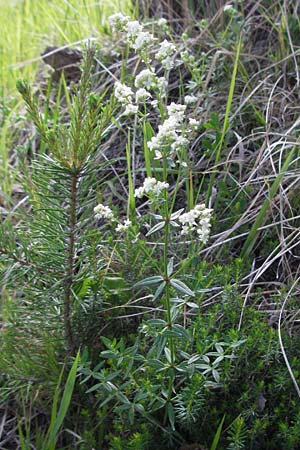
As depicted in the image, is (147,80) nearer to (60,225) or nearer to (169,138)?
(169,138)

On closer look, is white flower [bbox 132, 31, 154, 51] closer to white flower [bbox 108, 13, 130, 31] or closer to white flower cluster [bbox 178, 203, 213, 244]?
white flower [bbox 108, 13, 130, 31]

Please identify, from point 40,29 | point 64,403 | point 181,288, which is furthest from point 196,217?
point 40,29

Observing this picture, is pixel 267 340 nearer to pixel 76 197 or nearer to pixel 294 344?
pixel 294 344

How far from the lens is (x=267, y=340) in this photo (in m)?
2.00

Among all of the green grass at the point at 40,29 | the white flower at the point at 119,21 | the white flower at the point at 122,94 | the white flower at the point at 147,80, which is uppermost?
the white flower at the point at 119,21

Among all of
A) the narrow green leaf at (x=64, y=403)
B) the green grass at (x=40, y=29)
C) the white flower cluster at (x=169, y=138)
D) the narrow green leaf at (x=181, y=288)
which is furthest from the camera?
the green grass at (x=40, y=29)

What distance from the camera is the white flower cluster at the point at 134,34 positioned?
1.80 metres

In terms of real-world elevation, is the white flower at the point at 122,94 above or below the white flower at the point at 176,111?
above

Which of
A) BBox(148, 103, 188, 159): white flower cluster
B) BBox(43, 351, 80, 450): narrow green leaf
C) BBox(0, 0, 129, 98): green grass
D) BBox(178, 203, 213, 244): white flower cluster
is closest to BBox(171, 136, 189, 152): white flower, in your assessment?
BBox(148, 103, 188, 159): white flower cluster

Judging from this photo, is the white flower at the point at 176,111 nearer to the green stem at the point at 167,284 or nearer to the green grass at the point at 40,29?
the green stem at the point at 167,284

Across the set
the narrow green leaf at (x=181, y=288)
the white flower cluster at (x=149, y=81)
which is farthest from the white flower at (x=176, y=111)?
the narrow green leaf at (x=181, y=288)

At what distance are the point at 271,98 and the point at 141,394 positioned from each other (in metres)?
1.32

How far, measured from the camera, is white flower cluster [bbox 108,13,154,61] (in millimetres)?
1802

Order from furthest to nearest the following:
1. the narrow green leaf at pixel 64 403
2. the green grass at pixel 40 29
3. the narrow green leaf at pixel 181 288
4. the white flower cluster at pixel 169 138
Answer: the green grass at pixel 40 29, the narrow green leaf at pixel 64 403, the narrow green leaf at pixel 181 288, the white flower cluster at pixel 169 138
